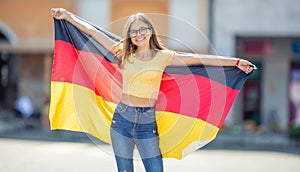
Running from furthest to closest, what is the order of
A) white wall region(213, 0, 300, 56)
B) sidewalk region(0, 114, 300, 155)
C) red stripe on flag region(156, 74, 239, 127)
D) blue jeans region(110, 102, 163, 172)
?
white wall region(213, 0, 300, 56) < sidewalk region(0, 114, 300, 155) < red stripe on flag region(156, 74, 239, 127) < blue jeans region(110, 102, 163, 172)

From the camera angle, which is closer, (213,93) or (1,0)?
(213,93)

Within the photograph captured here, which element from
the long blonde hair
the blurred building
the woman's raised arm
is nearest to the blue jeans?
the long blonde hair

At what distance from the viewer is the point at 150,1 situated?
21.0 m

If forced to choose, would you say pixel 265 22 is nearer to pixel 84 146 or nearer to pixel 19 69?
pixel 84 146

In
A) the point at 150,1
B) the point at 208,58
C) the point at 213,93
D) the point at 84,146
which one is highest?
the point at 150,1

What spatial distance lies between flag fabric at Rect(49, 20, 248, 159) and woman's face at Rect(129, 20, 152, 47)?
1.86 feet

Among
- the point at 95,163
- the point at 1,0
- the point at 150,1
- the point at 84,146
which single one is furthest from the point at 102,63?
the point at 1,0

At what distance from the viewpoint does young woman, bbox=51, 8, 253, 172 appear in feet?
16.0

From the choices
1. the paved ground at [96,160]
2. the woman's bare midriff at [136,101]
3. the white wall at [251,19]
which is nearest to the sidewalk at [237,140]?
the paved ground at [96,160]

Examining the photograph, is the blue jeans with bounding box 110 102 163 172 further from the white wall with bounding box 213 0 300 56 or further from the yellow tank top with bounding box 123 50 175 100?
the white wall with bounding box 213 0 300 56

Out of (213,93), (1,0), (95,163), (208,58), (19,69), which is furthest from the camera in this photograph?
(19,69)

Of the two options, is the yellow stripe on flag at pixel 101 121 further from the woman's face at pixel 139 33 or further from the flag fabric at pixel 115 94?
the woman's face at pixel 139 33

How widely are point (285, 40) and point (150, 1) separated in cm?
603

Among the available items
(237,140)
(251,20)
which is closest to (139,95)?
(237,140)
